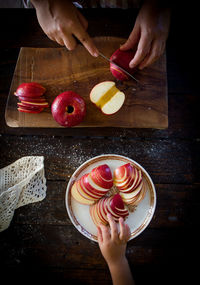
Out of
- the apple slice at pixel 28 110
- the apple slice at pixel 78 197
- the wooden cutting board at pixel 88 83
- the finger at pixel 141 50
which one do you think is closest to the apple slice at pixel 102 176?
the apple slice at pixel 78 197

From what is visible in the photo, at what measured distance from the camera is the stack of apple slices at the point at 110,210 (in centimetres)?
103

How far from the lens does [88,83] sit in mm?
1164

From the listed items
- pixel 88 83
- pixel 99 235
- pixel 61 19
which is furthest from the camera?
pixel 88 83

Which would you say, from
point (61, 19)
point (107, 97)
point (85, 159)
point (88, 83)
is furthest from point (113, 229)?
point (61, 19)

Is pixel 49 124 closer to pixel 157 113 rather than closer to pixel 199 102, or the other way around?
pixel 157 113

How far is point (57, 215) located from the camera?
3.88ft

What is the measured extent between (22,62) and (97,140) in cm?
55

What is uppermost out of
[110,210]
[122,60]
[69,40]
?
[69,40]

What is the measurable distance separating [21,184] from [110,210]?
453 mm

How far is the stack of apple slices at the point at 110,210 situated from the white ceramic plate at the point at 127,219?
0.05 m

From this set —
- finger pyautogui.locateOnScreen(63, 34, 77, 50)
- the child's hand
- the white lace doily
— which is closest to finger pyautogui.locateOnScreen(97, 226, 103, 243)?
the child's hand

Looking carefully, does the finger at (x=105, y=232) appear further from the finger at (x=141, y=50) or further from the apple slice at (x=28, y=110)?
the finger at (x=141, y=50)

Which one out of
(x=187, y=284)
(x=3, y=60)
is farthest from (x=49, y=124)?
(x=187, y=284)

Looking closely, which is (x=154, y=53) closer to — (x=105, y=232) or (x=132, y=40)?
(x=132, y=40)
